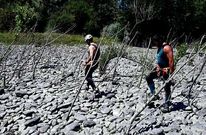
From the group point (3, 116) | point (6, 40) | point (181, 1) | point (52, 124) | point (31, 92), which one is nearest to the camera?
point (52, 124)

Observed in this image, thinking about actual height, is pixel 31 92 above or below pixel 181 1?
below

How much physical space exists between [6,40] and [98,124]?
84.2 ft

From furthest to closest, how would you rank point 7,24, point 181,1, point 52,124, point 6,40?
point 7,24 < point 181,1 < point 6,40 < point 52,124

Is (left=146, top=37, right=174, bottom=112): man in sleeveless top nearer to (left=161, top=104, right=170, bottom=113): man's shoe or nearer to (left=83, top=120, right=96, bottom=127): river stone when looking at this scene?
(left=161, top=104, right=170, bottom=113): man's shoe

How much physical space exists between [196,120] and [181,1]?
29368 millimetres

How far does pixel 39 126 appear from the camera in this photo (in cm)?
1017

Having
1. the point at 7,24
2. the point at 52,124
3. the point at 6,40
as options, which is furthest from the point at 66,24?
the point at 52,124

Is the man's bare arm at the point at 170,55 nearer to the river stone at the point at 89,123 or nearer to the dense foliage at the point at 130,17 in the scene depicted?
the river stone at the point at 89,123

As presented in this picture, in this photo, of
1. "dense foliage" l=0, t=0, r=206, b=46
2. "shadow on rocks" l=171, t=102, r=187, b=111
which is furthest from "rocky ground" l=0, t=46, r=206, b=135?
"dense foliage" l=0, t=0, r=206, b=46

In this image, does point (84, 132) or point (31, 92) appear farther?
point (31, 92)

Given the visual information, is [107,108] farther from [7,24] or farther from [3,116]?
[7,24]

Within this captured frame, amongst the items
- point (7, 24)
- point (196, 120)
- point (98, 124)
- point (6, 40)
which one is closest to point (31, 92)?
point (98, 124)

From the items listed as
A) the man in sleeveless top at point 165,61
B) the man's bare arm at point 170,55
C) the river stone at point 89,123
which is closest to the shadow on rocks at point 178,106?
the man in sleeveless top at point 165,61

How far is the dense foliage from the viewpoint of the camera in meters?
36.5
